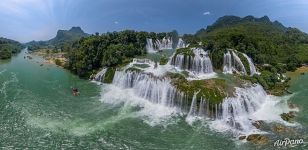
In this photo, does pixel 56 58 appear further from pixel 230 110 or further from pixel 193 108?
pixel 230 110

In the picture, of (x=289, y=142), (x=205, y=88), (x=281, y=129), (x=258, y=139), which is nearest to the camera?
(x=289, y=142)

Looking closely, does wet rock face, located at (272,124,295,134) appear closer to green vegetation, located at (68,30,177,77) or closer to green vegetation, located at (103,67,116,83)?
green vegetation, located at (68,30,177,77)

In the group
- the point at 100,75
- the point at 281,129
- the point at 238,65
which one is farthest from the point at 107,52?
the point at 281,129

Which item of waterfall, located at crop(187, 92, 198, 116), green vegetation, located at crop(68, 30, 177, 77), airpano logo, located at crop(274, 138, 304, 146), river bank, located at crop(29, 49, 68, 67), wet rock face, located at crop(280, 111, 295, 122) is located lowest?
airpano logo, located at crop(274, 138, 304, 146)

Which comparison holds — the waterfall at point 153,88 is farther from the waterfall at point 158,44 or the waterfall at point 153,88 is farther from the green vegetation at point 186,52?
the waterfall at point 158,44

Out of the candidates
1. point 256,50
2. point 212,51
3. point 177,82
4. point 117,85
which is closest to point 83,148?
point 177,82

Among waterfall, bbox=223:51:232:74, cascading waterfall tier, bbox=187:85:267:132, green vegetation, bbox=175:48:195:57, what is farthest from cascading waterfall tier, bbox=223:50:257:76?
cascading waterfall tier, bbox=187:85:267:132
